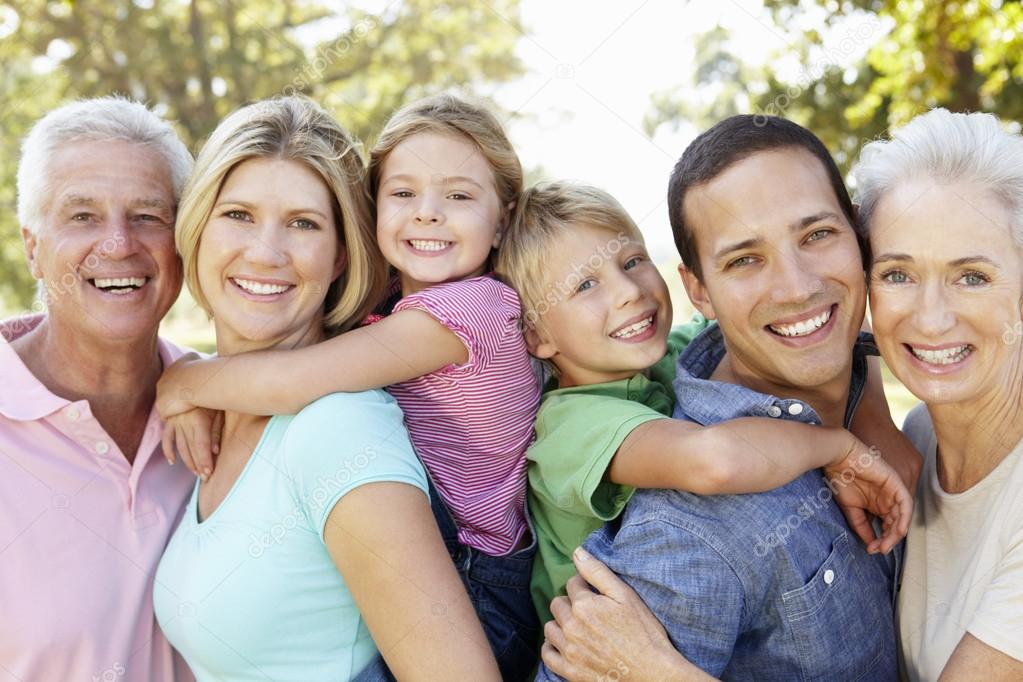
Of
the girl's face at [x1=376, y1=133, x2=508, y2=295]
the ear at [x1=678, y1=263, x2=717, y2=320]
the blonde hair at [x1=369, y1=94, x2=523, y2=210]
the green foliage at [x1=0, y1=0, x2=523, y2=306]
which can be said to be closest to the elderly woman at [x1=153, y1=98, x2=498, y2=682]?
the girl's face at [x1=376, y1=133, x2=508, y2=295]

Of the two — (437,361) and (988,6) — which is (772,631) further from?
(988,6)

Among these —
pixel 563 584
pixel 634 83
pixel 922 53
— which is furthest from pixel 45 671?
pixel 922 53

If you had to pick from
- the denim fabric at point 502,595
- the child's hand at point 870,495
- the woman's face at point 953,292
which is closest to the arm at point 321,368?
the denim fabric at point 502,595

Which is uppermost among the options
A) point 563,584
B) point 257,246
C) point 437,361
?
point 257,246

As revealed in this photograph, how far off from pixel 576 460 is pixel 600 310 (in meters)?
0.51

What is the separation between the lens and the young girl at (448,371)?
8.53ft

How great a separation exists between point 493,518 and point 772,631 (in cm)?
81

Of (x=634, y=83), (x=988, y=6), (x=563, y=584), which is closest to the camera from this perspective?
(x=563, y=584)

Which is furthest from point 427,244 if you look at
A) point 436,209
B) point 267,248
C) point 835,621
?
point 835,621

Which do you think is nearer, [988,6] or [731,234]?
[731,234]

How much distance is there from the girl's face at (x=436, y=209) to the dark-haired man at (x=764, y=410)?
0.63 m

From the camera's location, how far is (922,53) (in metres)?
8.85

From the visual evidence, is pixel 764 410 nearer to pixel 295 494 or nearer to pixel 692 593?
pixel 692 593

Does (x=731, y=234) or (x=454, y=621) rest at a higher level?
(x=731, y=234)
